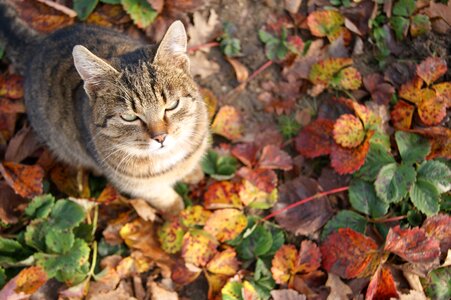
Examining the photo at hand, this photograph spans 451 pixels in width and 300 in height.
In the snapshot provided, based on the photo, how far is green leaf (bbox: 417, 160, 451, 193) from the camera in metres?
2.33

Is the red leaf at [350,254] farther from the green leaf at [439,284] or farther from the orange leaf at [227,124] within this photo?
the orange leaf at [227,124]

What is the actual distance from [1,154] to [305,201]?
1821mm

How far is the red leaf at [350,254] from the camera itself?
225 centimetres

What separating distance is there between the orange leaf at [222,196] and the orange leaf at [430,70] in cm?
122

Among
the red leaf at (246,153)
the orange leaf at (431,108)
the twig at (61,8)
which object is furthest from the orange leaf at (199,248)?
the twig at (61,8)

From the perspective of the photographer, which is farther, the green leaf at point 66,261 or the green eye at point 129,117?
the green leaf at point 66,261

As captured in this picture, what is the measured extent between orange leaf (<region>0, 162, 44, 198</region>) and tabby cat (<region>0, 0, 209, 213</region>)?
0.59 ft

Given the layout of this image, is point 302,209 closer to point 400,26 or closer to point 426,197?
point 426,197

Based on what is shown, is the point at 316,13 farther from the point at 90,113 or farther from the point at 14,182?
the point at 14,182

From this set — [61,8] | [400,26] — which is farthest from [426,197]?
[61,8]

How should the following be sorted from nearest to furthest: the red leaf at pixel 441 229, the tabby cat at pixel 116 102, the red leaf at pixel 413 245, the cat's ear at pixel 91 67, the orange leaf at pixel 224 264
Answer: the cat's ear at pixel 91 67 < the tabby cat at pixel 116 102 < the red leaf at pixel 413 245 < the red leaf at pixel 441 229 < the orange leaf at pixel 224 264

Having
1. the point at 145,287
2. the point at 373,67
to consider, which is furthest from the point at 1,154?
the point at 373,67

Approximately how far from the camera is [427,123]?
2477 millimetres

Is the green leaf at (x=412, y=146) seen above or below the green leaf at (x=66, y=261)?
above
